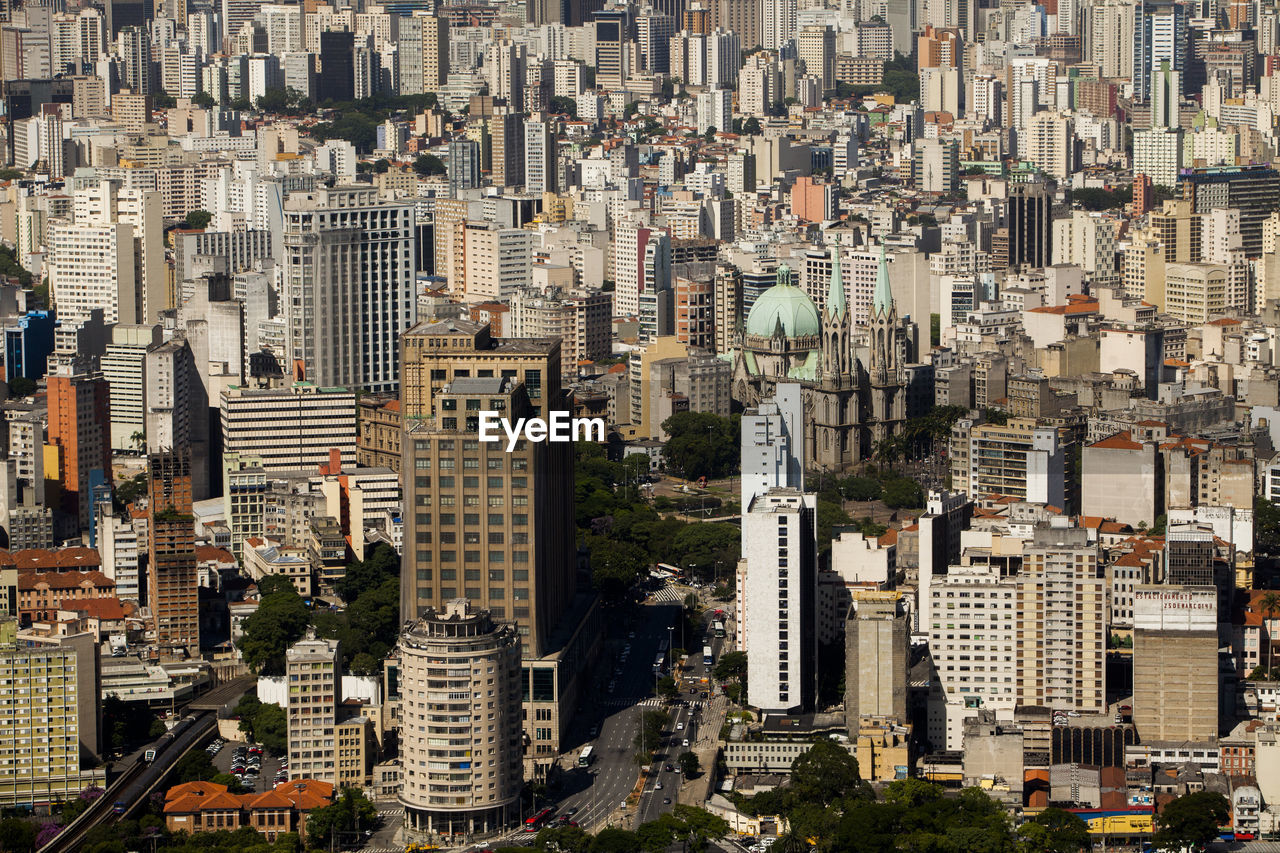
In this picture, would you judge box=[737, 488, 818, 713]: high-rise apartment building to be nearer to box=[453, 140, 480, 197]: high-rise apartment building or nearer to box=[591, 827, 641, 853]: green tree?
box=[591, 827, 641, 853]: green tree

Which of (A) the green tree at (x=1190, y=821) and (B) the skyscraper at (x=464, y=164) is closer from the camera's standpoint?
(A) the green tree at (x=1190, y=821)

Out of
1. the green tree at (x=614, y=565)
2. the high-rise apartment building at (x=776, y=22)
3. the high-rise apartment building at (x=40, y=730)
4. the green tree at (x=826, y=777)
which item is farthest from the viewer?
the high-rise apartment building at (x=776, y=22)

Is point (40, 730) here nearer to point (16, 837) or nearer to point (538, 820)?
point (16, 837)

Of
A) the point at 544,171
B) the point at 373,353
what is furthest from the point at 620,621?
the point at 544,171

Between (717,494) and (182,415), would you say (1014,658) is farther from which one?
(182,415)

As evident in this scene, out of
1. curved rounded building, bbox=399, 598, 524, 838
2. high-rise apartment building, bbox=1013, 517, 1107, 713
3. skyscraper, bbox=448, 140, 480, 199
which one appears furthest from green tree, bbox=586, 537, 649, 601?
skyscraper, bbox=448, 140, 480, 199

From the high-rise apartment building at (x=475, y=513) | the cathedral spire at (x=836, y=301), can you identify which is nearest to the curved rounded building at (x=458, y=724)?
the high-rise apartment building at (x=475, y=513)

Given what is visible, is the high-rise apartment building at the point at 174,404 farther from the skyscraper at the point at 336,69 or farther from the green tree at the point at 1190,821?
the skyscraper at the point at 336,69
